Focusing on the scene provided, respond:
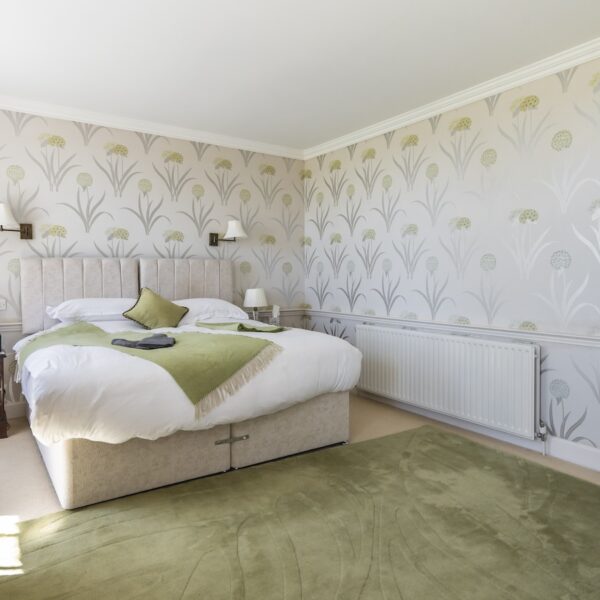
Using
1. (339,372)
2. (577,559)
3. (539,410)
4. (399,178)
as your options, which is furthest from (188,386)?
(399,178)

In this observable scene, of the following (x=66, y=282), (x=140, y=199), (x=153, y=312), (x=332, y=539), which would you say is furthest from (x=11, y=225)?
(x=332, y=539)

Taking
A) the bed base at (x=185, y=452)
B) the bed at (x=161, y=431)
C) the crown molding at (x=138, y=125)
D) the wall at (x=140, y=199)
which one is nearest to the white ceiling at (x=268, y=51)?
the crown molding at (x=138, y=125)

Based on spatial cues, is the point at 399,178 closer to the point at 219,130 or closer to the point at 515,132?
the point at 515,132

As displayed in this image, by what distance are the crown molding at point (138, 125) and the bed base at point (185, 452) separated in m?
2.76

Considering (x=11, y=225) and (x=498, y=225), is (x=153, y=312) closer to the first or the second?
(x=11, y=225)

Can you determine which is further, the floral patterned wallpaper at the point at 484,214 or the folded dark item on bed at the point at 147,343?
the floral patterned wallpaper at the point at 484,214

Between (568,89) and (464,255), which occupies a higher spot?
(568,89)

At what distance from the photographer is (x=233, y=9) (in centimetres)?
245

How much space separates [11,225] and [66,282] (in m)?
0.58

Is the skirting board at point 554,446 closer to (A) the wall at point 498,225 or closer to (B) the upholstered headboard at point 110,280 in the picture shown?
(A) the wall at point 498,225

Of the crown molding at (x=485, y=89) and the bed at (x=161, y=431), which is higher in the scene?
the crown molding at (x=485, y=89)

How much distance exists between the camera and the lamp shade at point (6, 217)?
3484mm

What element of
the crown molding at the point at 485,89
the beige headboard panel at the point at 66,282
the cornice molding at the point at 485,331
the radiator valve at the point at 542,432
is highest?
the crown molding at the point at 485,89

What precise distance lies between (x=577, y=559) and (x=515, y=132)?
8.58 feet
